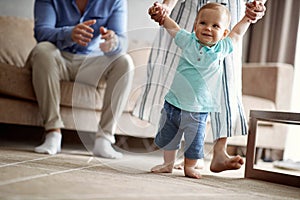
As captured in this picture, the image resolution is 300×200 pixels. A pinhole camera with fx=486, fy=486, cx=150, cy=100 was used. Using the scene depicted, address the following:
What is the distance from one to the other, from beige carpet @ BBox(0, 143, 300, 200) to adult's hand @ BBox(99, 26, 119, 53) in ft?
1.50

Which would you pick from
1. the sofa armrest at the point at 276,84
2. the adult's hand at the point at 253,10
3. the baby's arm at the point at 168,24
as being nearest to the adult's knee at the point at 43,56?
the baby's arm at the point at 168,24

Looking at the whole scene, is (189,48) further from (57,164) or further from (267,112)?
(57,164)

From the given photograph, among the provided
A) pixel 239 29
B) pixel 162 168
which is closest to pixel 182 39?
pixel 239 29

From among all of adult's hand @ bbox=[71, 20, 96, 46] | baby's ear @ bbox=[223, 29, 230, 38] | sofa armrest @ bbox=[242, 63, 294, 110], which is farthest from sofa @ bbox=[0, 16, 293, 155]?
baby's ear @ bbox=[223, 29, 230, 38]

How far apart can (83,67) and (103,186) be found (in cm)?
98

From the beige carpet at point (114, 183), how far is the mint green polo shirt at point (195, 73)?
8.9 inches

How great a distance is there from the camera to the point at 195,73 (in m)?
1.51

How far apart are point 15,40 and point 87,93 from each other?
0.77 metres

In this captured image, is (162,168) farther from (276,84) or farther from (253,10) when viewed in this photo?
(276,84)

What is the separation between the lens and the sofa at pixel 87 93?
187 centimetres

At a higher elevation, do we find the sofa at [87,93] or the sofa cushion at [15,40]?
the sofa cushion at [15,40]

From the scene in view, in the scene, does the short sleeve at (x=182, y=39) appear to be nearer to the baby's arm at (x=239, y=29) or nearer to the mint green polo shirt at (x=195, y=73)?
the mint green polo shirt at (x=195, y=73)

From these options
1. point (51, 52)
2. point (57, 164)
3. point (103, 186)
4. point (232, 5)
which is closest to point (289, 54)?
point (232, 5)

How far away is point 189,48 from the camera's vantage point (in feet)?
4.96
